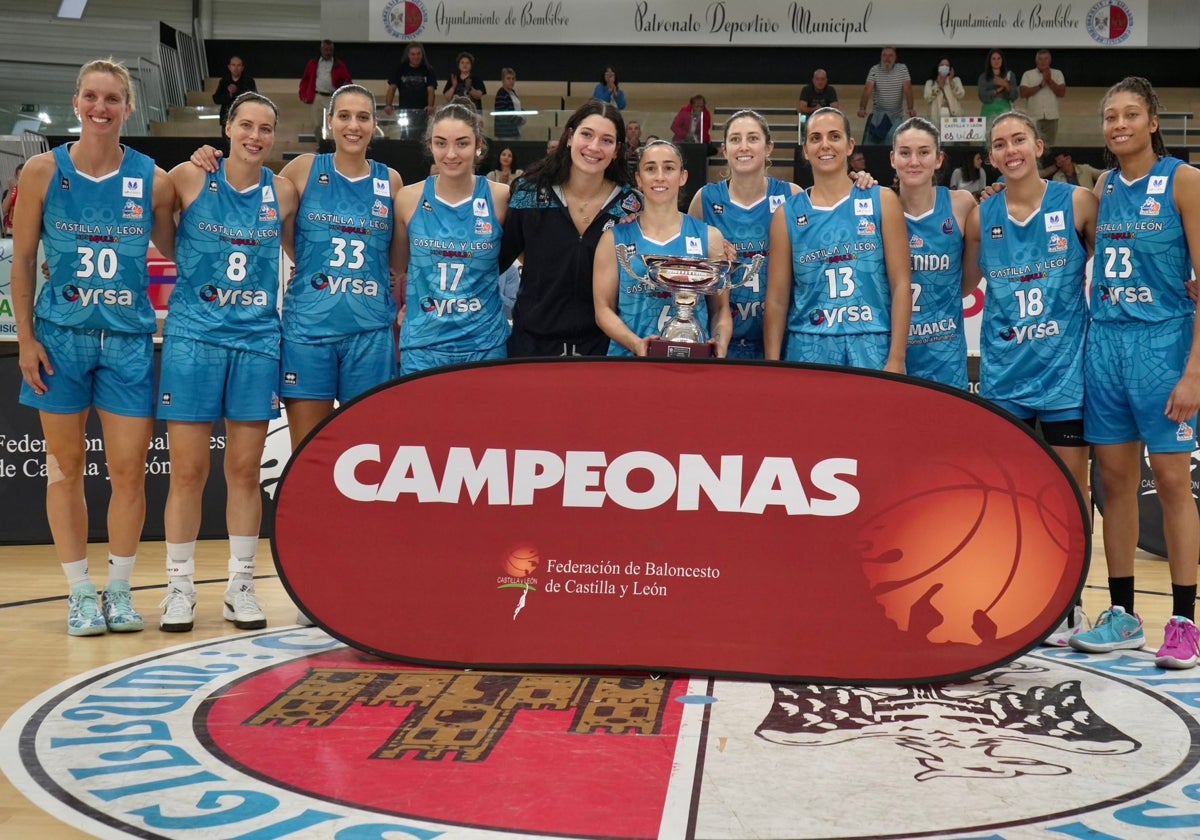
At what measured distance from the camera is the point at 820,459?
3.44 meters

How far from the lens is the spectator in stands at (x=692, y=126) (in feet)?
42.8

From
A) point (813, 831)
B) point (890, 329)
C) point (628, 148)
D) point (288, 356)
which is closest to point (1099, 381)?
point (890, 329)

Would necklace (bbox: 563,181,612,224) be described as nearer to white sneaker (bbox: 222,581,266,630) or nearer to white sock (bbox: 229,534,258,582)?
white sock (bbox: 229,534,258,582)

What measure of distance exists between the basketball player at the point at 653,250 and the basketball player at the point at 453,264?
1.35ft

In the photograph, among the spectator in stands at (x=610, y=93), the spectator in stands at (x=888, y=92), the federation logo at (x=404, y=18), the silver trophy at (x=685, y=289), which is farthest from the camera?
the federation logo at (x=404, y=18)

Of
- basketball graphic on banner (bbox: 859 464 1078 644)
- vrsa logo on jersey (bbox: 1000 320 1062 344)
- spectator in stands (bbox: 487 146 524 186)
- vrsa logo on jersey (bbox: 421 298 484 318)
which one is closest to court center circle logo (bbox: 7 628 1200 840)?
basketball graphic on banner (bbox: 859 464 1078 644)

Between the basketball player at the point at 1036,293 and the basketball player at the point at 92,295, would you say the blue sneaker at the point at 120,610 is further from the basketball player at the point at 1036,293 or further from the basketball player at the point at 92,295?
the basketball player at the point at 1036,293

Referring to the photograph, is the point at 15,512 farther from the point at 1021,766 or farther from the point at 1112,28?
the point at 1112,28

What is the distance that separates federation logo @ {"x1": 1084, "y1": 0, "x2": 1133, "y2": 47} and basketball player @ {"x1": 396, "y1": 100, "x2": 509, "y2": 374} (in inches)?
613

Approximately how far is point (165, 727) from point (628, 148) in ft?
8.58

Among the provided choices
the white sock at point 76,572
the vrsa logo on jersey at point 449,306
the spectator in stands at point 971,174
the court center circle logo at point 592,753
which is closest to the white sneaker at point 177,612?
the white sock at point 76,572

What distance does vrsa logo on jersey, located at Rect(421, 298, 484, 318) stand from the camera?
411cm

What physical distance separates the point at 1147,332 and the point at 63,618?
4086 mm

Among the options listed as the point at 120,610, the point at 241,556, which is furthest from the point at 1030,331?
the point at 120,610
